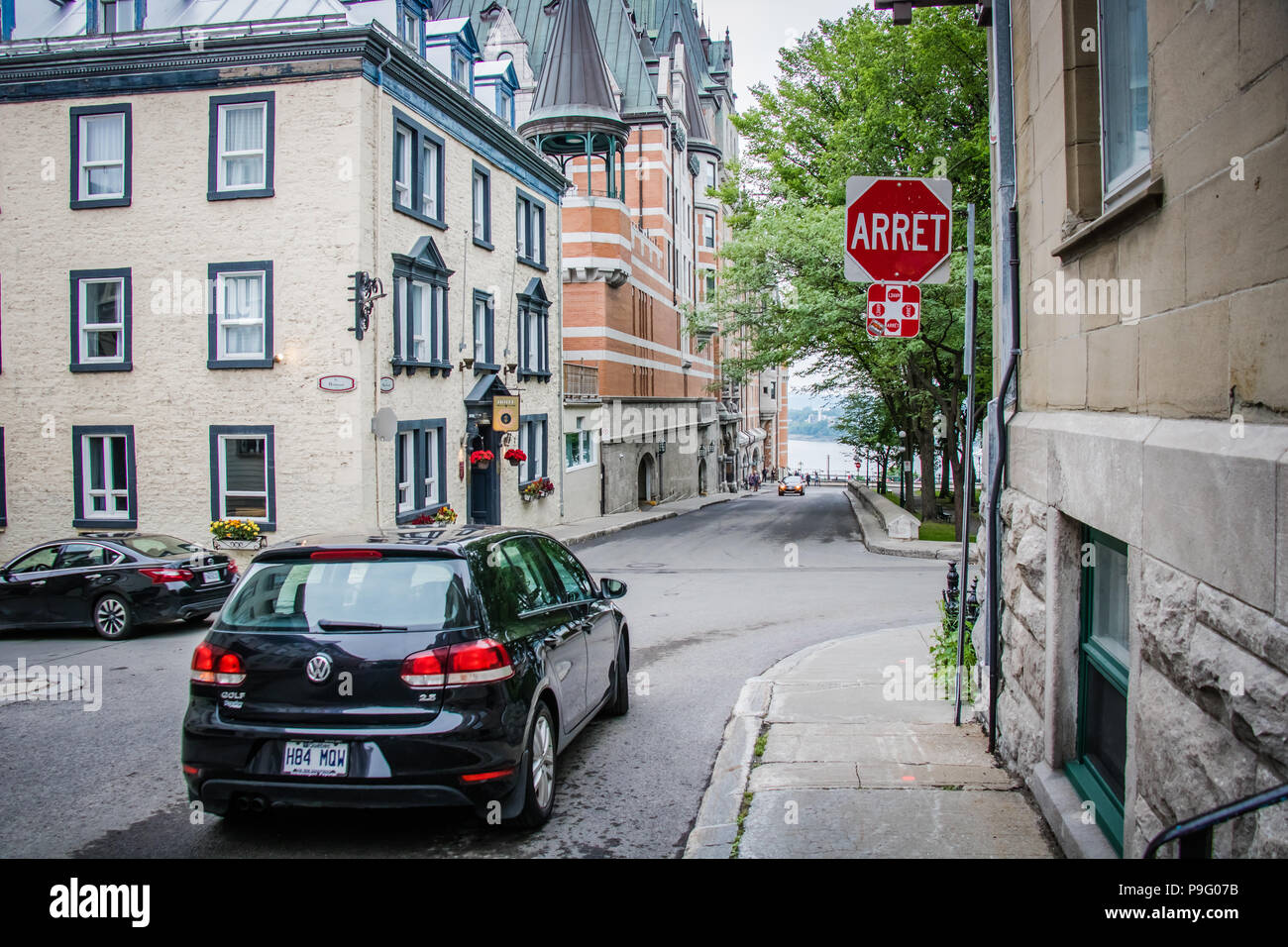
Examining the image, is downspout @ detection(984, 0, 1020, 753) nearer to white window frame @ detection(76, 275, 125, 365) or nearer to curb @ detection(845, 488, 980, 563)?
curb @ detection(845, 488, 980, 563)

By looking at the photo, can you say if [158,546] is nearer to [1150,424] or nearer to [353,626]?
[353,626]

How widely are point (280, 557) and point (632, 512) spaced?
33934mm

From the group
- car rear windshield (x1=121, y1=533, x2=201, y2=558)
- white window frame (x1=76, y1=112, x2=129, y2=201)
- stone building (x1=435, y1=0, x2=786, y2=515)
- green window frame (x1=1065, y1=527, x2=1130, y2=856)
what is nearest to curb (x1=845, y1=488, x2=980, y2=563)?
stone building (x1=435, y1=0, x2=786, y2=515)

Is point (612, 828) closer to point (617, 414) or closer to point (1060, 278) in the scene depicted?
point (1060, 278)

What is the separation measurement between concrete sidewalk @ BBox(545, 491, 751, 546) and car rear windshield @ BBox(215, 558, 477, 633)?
53.3ft

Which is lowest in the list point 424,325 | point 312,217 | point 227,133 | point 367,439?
point 367,439

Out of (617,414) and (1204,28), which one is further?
(617,414)

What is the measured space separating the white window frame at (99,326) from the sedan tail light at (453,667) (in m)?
17.8

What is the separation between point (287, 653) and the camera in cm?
522

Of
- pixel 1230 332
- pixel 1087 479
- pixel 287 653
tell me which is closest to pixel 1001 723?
pixel 1087 479

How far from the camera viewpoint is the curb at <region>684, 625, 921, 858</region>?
5344mm

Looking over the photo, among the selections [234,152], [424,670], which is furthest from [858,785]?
[234,152]

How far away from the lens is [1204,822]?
8.24 feet

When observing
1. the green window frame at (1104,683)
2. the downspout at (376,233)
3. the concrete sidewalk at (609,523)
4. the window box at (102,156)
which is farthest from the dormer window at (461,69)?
the green window frame at (1104,683)
